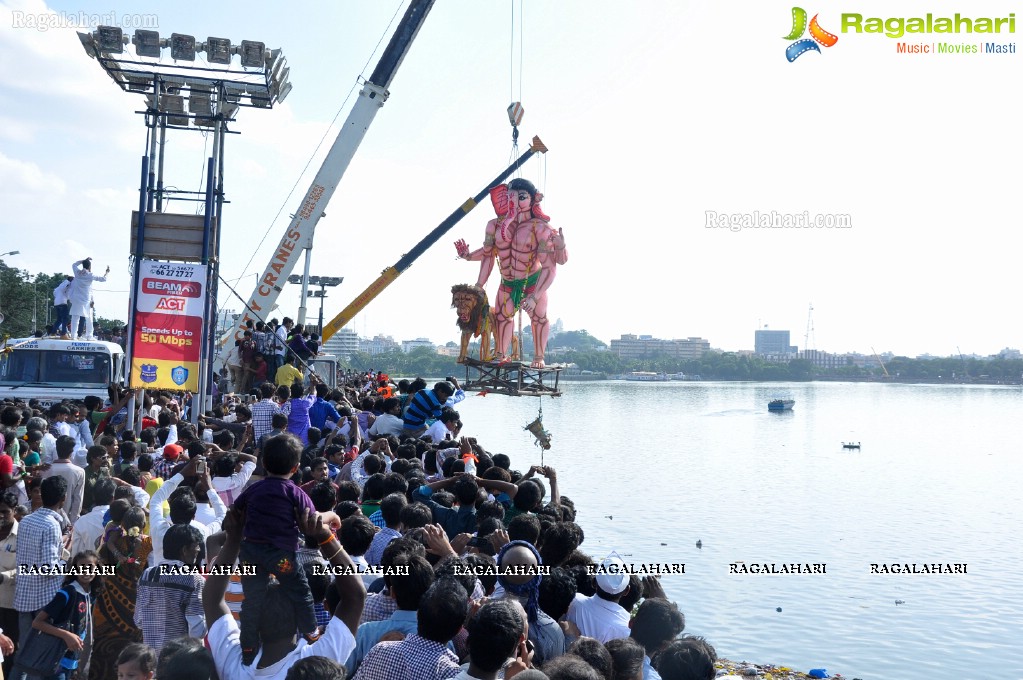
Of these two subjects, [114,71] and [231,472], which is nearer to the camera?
[231,472]

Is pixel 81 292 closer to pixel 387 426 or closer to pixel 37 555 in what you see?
pixel 387 426

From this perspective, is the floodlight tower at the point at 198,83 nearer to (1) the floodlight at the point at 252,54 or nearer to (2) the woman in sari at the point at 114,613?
(1) the floodlight at the point at 252,54

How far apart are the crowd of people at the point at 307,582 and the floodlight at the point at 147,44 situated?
35.3ft

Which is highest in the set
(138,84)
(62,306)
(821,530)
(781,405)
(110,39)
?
(110,39)

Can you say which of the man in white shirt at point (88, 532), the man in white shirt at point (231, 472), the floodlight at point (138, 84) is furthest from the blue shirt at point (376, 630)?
the floodlight at point (138, 84)

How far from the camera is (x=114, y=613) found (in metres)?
6.18

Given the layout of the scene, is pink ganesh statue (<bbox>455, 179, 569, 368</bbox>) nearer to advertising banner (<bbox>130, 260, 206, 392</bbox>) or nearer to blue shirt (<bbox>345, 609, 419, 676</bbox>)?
advertising banner (<bbox>130, 260, 206, 392</bbox>)

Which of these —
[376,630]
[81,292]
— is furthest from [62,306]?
[376,630]

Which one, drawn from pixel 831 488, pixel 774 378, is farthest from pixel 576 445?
pixel 774 378

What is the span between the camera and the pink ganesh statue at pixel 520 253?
1919 cm

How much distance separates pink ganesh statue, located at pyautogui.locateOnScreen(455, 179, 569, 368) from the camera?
63.0ft

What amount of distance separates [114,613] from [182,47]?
46.1 ft

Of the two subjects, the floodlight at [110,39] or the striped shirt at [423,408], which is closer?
the striped shirt at [423,408]

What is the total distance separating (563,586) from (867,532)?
84.7 feet
